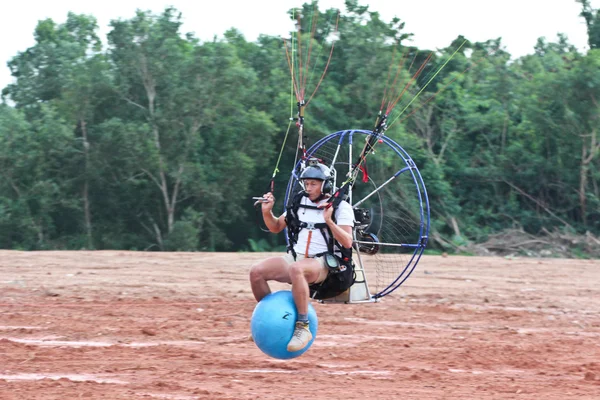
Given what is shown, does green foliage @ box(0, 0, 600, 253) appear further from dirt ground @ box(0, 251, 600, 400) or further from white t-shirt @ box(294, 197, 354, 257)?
white t-shirt @ box(294, 197, 354, 257)

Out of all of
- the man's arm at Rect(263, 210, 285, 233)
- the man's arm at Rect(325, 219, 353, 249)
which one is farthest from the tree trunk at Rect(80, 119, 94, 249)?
the man's arm at Rect(325, 219, 353, 249)

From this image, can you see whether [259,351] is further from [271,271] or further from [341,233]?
[341,233]

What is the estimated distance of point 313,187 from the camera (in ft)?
23.1

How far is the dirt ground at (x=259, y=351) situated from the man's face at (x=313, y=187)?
1.64 metres

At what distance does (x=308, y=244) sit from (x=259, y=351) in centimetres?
213

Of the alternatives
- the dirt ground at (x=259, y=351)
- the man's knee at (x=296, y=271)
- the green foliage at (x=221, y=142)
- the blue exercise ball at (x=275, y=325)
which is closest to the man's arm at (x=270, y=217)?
the man's knee at (x=296, y=271)

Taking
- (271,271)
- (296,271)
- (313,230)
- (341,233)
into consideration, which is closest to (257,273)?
(271,271)

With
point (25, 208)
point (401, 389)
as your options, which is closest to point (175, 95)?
point (25, 208)

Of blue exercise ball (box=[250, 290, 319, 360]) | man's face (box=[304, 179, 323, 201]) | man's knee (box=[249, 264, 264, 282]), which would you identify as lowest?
blue exercise ball (box=[250, 290, 319, 360])

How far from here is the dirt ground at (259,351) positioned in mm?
7035

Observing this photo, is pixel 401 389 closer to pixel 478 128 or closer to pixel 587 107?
pixel 587 107

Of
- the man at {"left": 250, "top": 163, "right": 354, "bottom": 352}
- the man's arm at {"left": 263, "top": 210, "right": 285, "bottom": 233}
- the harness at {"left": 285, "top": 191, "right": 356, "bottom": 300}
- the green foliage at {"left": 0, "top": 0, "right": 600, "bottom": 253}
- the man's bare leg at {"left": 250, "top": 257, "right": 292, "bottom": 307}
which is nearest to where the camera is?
the man at {"left": 250, "top": 163, "right": 354, "bottom": 352}

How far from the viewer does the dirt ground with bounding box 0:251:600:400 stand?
23.1 feet

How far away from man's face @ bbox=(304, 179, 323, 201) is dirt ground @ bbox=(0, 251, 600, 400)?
1.64 meters
